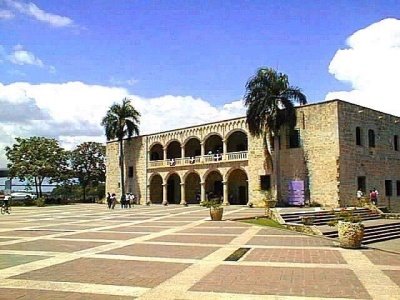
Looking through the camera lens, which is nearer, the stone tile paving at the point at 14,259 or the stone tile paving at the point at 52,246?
the stone tile paving at the point at 14,259

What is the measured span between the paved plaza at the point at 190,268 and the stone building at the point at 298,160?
16.7 m

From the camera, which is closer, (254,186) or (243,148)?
(254,186)

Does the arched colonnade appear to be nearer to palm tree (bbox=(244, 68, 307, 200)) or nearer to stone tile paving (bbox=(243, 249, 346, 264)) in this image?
palm tree (bbox=(244, 68, 307, 200))

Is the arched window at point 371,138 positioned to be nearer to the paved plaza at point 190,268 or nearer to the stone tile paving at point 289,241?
the stone tile paving at point 289,241

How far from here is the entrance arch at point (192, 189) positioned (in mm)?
44281

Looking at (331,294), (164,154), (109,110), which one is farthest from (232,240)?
(109,110)

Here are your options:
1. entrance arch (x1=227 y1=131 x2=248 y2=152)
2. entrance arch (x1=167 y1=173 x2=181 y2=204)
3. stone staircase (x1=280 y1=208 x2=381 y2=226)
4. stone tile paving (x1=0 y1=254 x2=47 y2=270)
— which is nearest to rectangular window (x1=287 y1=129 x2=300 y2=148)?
entrance arch (x1=227 y1=131 x2=248 y2=152)

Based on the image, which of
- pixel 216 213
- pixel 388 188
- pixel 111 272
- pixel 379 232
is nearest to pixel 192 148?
pixel 388 188

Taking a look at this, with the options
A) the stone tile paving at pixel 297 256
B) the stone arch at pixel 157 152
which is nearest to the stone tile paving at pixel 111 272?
the stone tile paving at pixel 297 256

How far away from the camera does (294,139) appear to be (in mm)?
33500

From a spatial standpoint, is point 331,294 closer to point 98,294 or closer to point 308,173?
point 98,294

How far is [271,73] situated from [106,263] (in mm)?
24737

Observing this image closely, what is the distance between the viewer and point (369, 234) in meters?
18.7

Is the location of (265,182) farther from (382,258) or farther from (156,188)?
(382,258)
